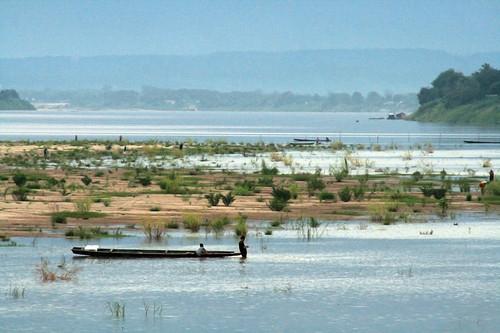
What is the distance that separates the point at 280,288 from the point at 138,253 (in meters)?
6.04

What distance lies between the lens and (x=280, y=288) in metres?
36.3

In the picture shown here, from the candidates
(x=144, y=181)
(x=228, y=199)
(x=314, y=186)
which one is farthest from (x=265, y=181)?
(x=228, y=199)

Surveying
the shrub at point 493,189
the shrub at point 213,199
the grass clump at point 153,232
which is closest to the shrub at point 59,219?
the grass clump at point 153,232

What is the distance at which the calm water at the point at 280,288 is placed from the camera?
104ft

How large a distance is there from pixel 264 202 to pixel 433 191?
25.9ft

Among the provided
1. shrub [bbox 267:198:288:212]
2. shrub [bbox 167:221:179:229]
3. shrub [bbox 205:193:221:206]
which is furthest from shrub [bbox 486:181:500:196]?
shrub [bbox 167:221:179:229]

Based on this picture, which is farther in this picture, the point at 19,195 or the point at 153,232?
the point at 19,195

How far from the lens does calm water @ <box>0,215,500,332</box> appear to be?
31.7 m

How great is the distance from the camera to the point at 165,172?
80.9 metres

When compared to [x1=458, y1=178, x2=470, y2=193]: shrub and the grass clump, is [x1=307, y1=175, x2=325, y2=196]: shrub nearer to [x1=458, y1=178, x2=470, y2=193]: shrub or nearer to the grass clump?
[x1=458, y1=178, x2=470, y2=193]: shrub

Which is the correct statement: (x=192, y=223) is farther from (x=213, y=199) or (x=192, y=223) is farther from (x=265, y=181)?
(x=265, y=181)

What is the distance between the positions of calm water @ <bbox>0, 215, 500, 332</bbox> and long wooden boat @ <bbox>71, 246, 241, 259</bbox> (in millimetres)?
202

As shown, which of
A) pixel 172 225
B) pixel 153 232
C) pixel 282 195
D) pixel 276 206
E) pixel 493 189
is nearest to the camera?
pixel 153 232

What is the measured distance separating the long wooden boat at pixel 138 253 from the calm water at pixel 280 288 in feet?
0.66
